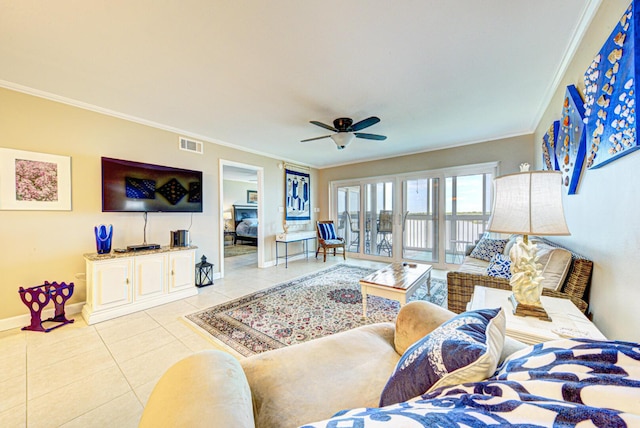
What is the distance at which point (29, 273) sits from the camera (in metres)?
2.53

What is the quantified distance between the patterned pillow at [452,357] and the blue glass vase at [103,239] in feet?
11.1

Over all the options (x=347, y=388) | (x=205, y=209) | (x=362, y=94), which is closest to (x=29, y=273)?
(x=205, y=209)

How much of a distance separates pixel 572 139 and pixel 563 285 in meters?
1.20

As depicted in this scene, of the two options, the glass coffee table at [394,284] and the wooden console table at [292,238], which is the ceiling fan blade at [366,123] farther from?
the wooden console table at [292,238]

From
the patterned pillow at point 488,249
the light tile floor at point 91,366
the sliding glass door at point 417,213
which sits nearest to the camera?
the light tile floor at point 91,366

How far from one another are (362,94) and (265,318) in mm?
2690

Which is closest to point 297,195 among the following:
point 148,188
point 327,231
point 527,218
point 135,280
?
point 327,231

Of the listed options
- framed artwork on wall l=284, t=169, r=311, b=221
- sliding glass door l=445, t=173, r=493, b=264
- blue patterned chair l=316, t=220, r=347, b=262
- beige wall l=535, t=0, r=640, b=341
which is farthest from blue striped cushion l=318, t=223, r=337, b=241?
beige wall l=535, t=0, r=640, b=341

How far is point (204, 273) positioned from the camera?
3.86 meters

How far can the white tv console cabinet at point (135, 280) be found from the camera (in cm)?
257

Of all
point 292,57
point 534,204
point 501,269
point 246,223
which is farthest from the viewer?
point 246,223

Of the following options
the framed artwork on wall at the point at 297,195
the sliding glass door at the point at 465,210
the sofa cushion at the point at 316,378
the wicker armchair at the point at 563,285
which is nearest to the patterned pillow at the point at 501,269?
the wicker armchair at the point at 563,285

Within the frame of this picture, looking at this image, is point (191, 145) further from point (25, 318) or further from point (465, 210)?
point (465, 210)

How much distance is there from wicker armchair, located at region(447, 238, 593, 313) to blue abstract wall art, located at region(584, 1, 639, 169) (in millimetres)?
679
